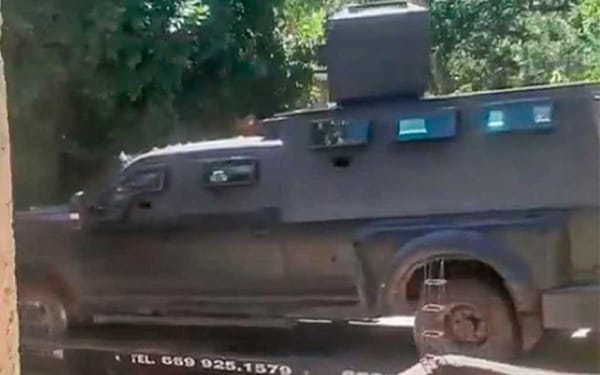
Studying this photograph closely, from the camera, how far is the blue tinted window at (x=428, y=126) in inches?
157

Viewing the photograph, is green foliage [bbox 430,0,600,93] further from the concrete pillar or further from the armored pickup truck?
the concrete pillar

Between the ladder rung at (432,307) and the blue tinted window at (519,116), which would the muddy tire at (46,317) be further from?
the blue tinted window at (519,116)

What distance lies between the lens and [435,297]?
3.98 metres

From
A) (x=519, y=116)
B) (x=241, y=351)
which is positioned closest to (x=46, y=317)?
(x=241, y=351)

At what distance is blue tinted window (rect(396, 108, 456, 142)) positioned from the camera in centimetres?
398

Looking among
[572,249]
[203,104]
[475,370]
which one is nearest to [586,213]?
[572,249]

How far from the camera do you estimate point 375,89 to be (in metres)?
4.12

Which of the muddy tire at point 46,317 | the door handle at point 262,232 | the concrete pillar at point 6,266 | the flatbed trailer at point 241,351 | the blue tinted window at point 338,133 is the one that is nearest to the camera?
the concrete pillar at point 6,266

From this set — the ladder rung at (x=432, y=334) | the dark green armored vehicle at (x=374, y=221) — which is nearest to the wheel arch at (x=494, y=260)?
the dark green armored vehicle at (x=374, y=221)

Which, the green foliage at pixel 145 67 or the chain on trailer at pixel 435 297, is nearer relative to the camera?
the chain on trailer at pixel 435 297

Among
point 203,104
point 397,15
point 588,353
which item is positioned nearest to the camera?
point 588,353

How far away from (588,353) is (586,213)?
52 centimetres

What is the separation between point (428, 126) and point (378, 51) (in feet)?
1.19

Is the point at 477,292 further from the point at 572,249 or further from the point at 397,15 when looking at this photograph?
the point at 397,15
